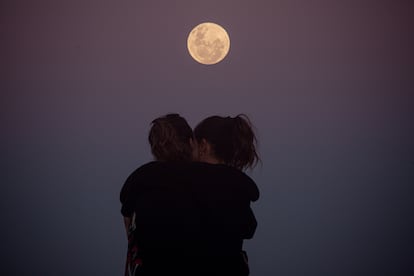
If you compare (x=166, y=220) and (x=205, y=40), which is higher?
(x=205, y=40)

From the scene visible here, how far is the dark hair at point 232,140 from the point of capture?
46.1 inches

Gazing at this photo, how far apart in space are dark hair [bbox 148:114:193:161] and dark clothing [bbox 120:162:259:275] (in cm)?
17

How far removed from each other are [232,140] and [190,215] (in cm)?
36

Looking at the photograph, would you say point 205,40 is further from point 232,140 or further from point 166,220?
point 166,220

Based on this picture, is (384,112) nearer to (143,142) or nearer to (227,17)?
(227,17)

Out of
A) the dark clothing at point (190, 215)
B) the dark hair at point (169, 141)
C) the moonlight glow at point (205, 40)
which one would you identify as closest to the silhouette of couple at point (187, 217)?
the dark clothing at point (190, 215)

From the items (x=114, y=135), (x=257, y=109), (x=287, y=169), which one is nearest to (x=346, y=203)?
(x=287, y=169)

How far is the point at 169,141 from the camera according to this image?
1152 mm

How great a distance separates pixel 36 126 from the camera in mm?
3609

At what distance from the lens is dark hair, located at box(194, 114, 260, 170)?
1172 millimetres

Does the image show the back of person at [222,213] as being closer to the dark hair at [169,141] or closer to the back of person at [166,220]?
the back of person at [166,220]

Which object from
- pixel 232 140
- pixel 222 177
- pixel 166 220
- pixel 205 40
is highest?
pixel 205 40

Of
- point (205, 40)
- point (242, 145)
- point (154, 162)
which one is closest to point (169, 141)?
point (154, 162)

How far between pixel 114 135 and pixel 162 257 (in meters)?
2.87
